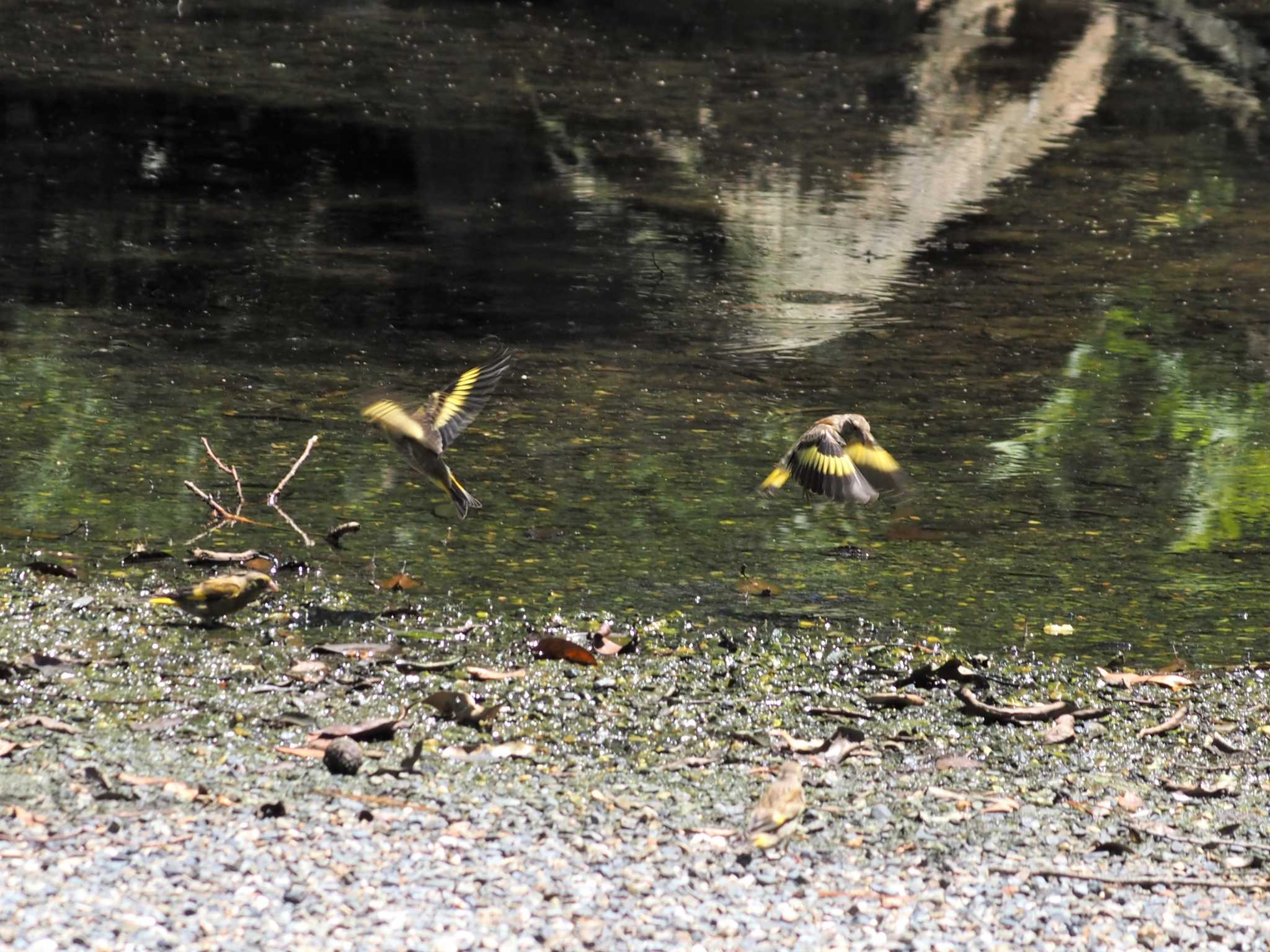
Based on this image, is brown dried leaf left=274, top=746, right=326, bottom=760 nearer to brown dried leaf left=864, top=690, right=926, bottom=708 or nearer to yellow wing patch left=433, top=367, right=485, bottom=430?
brown dried leaf left=864, top=690, right=926, bottom=708

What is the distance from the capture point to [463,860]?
3359 mm

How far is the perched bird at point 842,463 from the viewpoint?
17.1 feet

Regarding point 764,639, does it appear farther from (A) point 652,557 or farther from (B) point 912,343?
(B) point 912,343

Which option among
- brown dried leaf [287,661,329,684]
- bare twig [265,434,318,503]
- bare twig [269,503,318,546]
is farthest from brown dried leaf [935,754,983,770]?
bare twig [265,434,318,503]

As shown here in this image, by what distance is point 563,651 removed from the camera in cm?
450

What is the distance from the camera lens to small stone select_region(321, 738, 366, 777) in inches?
148

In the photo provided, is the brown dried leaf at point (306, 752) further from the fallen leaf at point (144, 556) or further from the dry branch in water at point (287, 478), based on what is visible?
the dry branch in water at point (287, 478)

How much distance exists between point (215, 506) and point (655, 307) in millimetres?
2887

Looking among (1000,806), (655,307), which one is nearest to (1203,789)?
(1000,806)

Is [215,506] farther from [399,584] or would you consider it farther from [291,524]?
[399,584]

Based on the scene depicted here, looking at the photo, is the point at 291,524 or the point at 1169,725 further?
the point at 291,524

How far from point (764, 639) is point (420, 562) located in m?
1.03

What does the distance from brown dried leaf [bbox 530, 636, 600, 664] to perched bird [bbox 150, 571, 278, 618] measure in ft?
2.47

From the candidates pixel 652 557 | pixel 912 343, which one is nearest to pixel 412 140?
pixel 912 343
